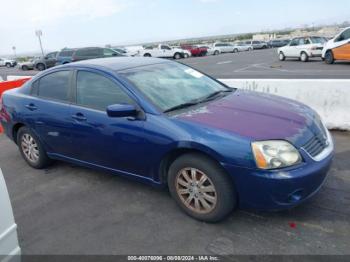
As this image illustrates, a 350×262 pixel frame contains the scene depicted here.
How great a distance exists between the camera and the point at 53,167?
4992 millimetres

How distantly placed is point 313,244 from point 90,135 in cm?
254

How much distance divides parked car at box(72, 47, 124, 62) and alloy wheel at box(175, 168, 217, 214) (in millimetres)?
21791

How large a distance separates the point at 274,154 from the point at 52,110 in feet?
9.31

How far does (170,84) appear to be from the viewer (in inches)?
151

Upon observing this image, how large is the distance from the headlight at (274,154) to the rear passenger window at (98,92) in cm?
142

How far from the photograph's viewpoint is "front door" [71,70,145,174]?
3502 mm

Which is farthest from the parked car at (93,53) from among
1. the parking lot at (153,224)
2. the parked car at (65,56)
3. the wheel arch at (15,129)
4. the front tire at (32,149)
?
the parking lot at (153,224)

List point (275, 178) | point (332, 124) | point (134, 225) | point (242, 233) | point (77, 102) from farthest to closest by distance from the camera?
1. point (332, 124)
2. point (77, 102)
3. point (134, 225)
4. point (242, 233)
5. point (275, 178)

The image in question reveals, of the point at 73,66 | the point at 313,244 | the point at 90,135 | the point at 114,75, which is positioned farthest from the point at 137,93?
the point at 313,244

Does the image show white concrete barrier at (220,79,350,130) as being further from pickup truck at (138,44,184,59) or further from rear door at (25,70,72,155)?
pickup truck at (138,44,184,59)

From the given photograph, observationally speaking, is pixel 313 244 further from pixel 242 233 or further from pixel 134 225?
pixel 134 225

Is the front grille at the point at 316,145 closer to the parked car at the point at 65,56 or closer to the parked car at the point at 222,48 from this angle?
the parked car at the point at 65,56

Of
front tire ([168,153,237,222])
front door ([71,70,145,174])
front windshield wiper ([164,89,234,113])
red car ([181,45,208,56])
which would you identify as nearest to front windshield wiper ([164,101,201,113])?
front windshield wiper ([164,89,234,113])

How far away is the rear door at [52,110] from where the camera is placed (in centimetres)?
416
